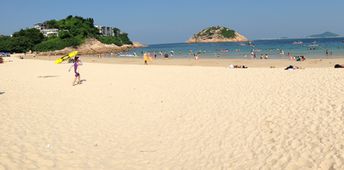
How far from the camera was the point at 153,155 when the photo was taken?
7312mm

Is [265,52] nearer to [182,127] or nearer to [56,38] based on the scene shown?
[182,127]

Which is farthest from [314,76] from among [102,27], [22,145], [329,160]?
[102,27]

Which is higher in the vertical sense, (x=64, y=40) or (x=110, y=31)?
(x=110, y=31)

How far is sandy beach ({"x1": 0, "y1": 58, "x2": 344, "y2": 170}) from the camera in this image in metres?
6.75

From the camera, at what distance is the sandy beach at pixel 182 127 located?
675 centimetres

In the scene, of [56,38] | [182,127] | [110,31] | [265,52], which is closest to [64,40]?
[56,38]

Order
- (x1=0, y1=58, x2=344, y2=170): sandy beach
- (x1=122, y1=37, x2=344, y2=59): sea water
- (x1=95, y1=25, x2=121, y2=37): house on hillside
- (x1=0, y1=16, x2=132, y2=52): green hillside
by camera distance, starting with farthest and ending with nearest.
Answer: (x1=95, y1=25, x2=121, y2=37): house on hillside, (x1=0, y1=16, x2=132, y2=52): green hillside, (x1=122, y1=37, x2=344, y2=59): sea water, (x1=0, y1=58, x2=344, y2=170): sandy beach

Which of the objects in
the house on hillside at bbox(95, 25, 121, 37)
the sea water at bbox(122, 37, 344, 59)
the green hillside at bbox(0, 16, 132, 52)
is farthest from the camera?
the house on hillside at bbox(95, 25, 121, 37)

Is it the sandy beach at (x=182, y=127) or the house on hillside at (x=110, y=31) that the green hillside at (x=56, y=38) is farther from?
the sandy beach at (x=182, y=127)

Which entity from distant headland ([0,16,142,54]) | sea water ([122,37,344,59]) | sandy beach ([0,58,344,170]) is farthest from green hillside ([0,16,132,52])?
sandy beach ([0,58,344,170])

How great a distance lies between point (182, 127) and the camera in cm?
927

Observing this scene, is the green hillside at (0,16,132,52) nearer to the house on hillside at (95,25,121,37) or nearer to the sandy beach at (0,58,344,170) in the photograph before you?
the house on hillside at (95,25,121,37)

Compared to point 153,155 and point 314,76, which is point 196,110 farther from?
point 314,76

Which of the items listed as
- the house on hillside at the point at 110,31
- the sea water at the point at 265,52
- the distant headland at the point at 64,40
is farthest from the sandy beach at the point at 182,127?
the house on hillside at the point at 110,31
